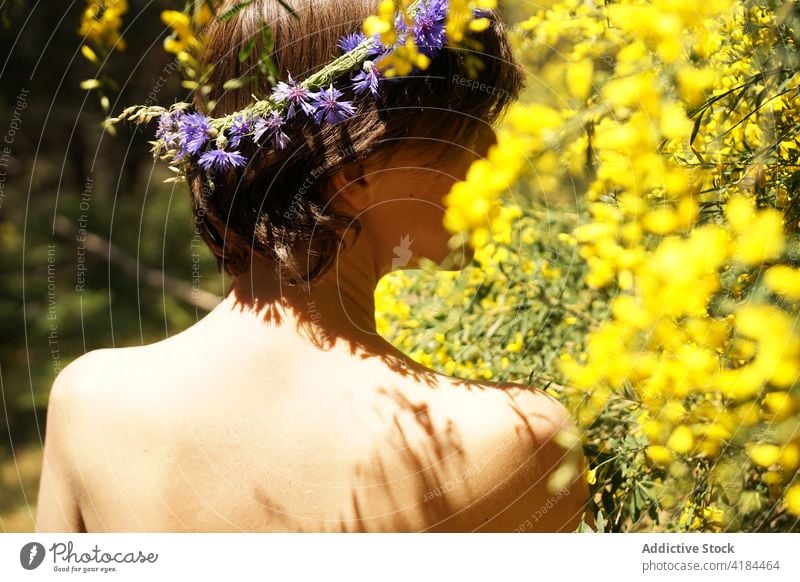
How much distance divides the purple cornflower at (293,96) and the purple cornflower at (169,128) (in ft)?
0.55

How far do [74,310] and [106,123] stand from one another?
1.52m

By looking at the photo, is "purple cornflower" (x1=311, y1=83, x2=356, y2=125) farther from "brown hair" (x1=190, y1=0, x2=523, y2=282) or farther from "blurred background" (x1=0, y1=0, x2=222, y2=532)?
"blurred background" (x1=0, y1=0, x2=222, y2=532)

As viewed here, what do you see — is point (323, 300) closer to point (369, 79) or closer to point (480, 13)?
point (369, 79)

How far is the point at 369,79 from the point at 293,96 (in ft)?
0.29

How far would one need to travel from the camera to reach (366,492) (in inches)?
37.4

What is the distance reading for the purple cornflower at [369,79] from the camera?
0.93 metres

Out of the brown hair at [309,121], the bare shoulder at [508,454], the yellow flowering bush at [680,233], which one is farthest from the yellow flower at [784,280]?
the brown hair at [309,121]

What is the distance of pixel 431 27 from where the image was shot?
93 cm

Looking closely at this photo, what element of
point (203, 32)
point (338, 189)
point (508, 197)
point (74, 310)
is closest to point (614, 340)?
point (338, 189)

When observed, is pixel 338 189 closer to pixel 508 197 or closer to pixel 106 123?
pixel 106 123

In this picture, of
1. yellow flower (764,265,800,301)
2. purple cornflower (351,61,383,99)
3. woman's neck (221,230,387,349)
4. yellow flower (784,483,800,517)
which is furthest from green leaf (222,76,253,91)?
yellow flower (784,483,800,517)

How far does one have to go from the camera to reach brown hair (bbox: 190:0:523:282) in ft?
2.97

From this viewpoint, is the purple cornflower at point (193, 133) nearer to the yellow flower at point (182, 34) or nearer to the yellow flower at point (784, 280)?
the yellow flower at point (182, 34)

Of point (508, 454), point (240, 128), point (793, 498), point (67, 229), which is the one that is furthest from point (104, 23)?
point (67, 229)
